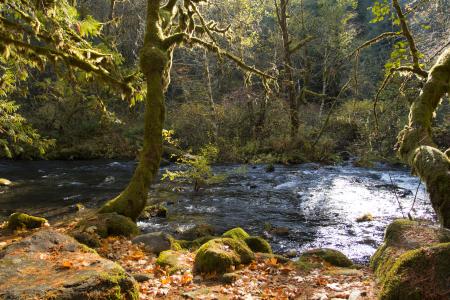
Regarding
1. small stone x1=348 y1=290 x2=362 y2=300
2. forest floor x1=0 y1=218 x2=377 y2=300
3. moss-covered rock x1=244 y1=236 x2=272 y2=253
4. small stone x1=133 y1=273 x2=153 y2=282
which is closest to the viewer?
small stone x1=348 y1=290 x2=362 y2=300

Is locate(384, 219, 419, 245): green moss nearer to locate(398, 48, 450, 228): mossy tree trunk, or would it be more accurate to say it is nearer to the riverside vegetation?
the riverside vegetation

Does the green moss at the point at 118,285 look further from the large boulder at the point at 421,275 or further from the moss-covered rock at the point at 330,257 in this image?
the moss-covered rock at the point at 330,257

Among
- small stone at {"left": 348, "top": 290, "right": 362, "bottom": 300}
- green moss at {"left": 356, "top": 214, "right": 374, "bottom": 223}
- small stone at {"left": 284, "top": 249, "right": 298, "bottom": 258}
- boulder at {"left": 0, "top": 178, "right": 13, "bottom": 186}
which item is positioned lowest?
boulder at {"left": 0, "top": 178, "right": 13, "bottom": 186}

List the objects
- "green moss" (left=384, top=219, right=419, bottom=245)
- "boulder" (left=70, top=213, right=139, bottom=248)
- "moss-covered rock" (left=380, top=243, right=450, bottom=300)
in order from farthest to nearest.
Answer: "boulder" (left=70, top=213, right=139, bottom=248), "green moss" (left=384, top=219, right=419, bottom=245), "moss-covered rock" (left=380, top=243, right=450, bottom=300)

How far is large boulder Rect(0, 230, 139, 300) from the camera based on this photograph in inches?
131

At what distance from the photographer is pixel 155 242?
23.4ft

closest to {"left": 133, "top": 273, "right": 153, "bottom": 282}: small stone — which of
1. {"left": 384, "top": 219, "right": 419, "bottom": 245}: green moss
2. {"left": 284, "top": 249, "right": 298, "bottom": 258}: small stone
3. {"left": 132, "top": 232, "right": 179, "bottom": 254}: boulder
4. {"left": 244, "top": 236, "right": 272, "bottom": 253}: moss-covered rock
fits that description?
{"left": 132, "top": 232, "right": 179, "bottom": 254}: boulder

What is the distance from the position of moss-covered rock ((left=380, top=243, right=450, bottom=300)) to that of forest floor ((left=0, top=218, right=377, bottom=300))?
593mm

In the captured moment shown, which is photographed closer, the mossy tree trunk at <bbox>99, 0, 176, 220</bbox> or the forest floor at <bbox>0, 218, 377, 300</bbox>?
the forest floor at <bbox>0, 218, 377, 300</bbox>

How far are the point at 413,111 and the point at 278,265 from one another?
3.10m

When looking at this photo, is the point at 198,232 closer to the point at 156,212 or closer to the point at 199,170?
the point at 156,212

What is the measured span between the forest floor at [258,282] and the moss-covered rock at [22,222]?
289 centimetres

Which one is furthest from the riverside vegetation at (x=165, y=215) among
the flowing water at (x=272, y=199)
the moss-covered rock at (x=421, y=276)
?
the flowing water at (x=272, y=199)

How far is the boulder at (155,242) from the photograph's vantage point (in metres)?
7.02
